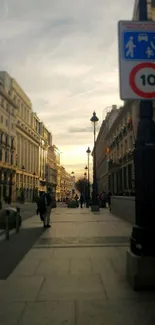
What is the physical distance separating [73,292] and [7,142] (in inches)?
2590

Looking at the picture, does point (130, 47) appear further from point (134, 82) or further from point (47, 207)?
point (47, 207)

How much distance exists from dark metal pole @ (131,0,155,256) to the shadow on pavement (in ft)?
8.06

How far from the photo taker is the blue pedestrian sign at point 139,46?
4906 millimetres

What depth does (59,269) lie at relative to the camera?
242 inches

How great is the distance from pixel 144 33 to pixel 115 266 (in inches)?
167

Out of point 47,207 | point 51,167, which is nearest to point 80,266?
point 47,207

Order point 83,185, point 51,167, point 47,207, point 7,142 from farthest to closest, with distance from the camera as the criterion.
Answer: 1. point 51,167
2. point 83,185
3. point 7,142
4. point 47,207

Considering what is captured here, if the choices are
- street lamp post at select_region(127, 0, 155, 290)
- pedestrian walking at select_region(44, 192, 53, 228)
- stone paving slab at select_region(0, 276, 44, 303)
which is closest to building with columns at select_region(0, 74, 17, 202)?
pedestrian walking at select_region(44, 192, 53, 228)

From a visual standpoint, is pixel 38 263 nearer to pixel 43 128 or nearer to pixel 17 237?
pixel 17 237

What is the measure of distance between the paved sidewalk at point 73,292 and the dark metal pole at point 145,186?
706 millimetres

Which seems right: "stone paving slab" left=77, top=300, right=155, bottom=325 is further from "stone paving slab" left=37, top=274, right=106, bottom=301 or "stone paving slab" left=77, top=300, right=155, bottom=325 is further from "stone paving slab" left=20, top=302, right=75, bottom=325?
"stone paving slab" left=37, top=274, right=106, bottom=301

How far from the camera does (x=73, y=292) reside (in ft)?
15.5

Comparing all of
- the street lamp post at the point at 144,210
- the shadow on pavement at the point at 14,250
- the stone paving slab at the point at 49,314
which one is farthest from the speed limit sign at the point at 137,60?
the shadow on pavement at the point at 14,250

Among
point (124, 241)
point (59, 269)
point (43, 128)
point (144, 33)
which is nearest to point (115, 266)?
point (59, 269)
